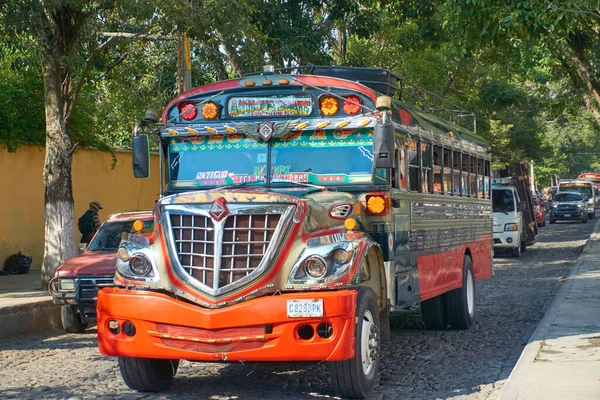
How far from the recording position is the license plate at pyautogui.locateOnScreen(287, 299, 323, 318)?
6.85m

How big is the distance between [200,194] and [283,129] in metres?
1.52

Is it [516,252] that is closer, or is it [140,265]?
[140,265]

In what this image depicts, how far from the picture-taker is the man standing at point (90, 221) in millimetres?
17266

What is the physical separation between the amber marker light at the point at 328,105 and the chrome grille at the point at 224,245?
5.79ft

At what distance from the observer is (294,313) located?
6.88 meters

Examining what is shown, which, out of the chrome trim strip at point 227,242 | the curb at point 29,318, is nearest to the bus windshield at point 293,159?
the chrome trim strip at point 227,242

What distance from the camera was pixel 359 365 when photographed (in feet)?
23.5

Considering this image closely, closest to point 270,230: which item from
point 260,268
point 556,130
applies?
point 260,268

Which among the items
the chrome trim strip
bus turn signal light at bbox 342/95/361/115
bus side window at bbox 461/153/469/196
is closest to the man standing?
bus side window at bbox 461/153/469/196

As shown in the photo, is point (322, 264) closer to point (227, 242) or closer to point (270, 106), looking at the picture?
point (227, 242)

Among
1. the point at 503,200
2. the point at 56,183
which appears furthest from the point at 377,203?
the point at 503,200

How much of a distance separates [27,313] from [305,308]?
278 inches

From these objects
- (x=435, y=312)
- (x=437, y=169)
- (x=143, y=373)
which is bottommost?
(x=143, y=373)

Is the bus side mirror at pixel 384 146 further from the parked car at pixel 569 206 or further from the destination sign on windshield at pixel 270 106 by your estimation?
the parked car at pixel 569 206
